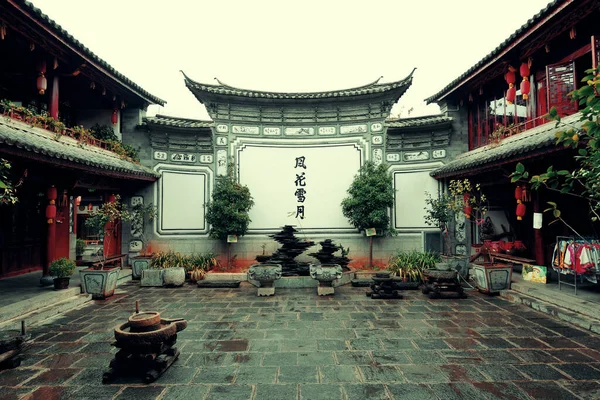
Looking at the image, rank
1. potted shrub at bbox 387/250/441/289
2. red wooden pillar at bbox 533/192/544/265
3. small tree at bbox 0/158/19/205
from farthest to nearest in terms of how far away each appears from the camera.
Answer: potted shrub at bbox 387/250/441/289 → red wooden pillar at bbox 533/192/544/265 → small tree at bbox 0/158/19/205

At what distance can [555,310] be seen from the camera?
5.58 m

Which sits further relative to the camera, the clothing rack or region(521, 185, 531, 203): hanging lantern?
region(521, 185, 531, 203): hanging lantern

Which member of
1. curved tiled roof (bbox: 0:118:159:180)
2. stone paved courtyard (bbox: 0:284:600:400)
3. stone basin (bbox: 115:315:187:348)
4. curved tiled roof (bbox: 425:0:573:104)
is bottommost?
stone paved courtyard (bbox: 0:284:600:400)

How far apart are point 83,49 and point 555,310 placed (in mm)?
11277

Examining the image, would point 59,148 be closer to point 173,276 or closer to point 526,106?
point 173,276

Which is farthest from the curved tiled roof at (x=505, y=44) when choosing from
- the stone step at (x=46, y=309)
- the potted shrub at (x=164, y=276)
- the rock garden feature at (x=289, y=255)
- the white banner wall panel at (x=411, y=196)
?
the stone step at (x=46, y=309)

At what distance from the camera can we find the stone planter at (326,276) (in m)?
7.42

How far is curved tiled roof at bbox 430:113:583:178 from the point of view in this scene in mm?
6168

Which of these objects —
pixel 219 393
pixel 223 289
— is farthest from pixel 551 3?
pixel 223 289

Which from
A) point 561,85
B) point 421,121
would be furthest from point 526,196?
point 421,121

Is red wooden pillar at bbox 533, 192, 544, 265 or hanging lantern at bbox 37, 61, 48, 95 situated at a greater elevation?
hanging lantern at bbox 37, 61, 48, 95

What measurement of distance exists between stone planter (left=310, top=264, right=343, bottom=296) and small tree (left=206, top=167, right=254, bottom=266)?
3152mm

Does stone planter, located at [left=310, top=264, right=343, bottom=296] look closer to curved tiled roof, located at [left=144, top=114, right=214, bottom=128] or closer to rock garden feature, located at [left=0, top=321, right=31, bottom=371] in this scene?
rock garden feature, located at [left=0, top=321, right=31, bottom=371]

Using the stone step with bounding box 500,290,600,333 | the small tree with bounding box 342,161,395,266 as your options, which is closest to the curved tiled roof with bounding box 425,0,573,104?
the small tree with bounding box 342,161,395,266
